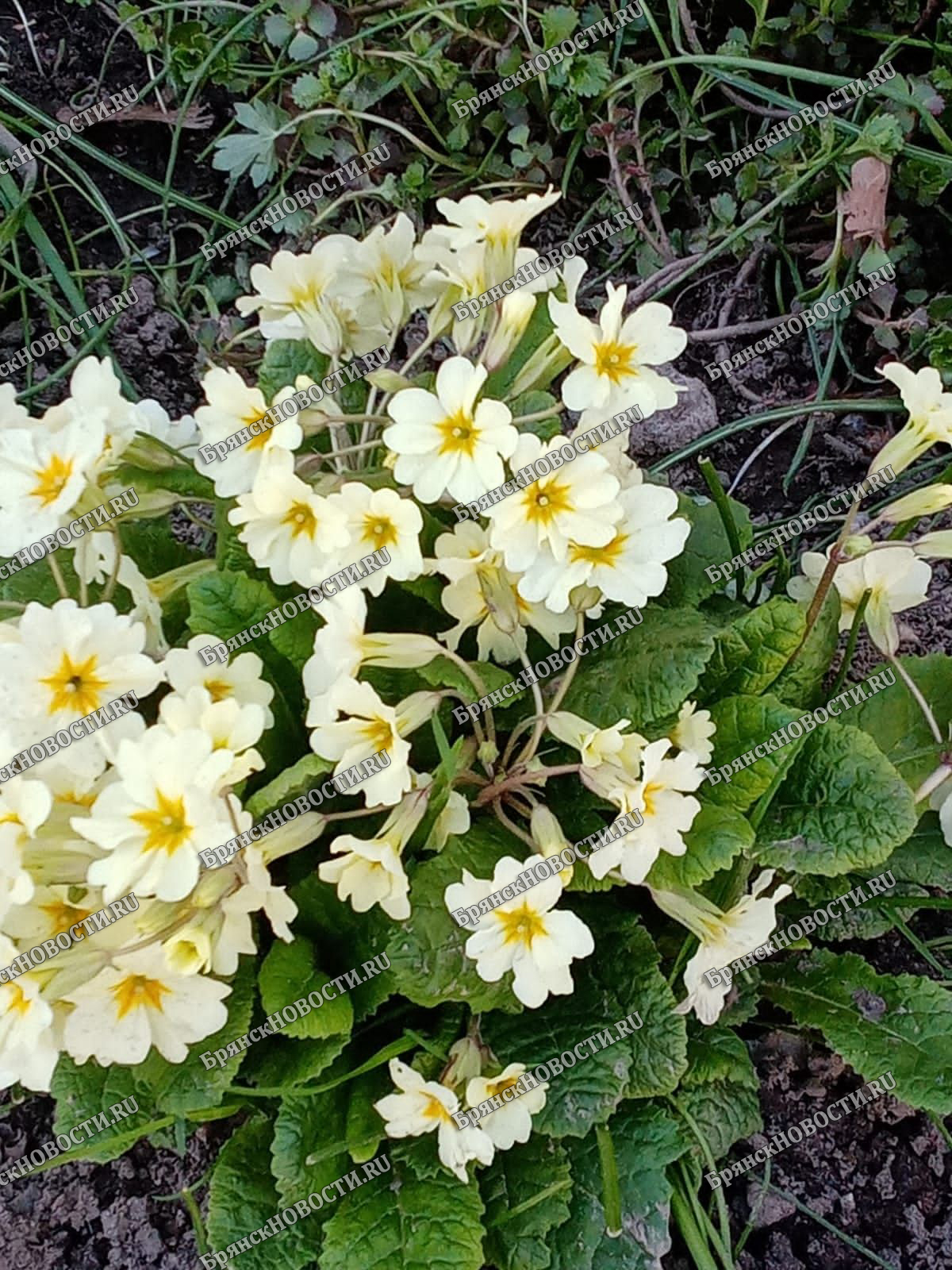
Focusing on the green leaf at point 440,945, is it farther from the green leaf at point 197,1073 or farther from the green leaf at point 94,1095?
the green leaf at point 94,1095

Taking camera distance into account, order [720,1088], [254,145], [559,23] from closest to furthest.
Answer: [720,1088] < [559,23] < [254,145]

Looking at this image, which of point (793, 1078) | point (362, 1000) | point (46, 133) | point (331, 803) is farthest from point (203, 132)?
point (793, 1078)

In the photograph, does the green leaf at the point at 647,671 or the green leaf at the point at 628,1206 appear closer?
the green leaf at the point at 647,671

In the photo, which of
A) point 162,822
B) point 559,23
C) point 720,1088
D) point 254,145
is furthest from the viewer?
point 254,145

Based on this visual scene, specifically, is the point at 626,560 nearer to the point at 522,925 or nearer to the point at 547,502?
the point at 547,502

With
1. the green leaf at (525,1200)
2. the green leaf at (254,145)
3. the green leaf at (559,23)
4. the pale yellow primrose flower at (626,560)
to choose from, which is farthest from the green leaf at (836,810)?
the green leaf at (254,145)

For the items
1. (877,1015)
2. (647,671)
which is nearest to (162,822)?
(647,671)
